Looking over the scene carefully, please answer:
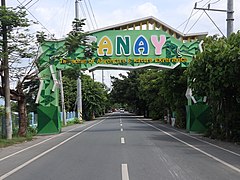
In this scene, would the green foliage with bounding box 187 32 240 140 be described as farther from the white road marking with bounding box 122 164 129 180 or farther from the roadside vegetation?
the white road marking with bounding box 122 164 129 180

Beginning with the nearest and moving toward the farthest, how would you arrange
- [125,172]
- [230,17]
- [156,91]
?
[125,172] → [230,17] → [156,91]

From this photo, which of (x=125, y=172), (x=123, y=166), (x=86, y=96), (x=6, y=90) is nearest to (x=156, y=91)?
(x=86, y=96)

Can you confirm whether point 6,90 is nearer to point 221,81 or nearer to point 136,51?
point 136,51

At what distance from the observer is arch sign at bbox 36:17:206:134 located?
29.7 meters

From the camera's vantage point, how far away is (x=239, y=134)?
21656 millimetres

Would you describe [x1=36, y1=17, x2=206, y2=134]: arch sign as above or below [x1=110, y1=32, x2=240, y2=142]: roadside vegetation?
above

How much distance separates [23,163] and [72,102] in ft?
181

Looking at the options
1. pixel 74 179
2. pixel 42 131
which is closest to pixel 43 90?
pixel 42 131

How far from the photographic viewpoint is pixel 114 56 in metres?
29.8

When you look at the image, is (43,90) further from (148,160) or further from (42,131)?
(148,160)

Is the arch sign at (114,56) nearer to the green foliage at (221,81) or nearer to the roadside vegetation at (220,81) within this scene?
the roadside vegetation at (220,81)

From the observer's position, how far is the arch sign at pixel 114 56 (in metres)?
29.7

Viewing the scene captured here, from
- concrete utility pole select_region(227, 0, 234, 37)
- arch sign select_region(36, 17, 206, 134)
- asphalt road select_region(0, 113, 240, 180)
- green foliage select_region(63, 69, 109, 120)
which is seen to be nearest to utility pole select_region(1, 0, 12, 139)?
arch sign select_region(36, 17, 206, 134)

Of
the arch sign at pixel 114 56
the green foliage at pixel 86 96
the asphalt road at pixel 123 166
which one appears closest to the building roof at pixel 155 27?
the arch sign at pixel 114 56
